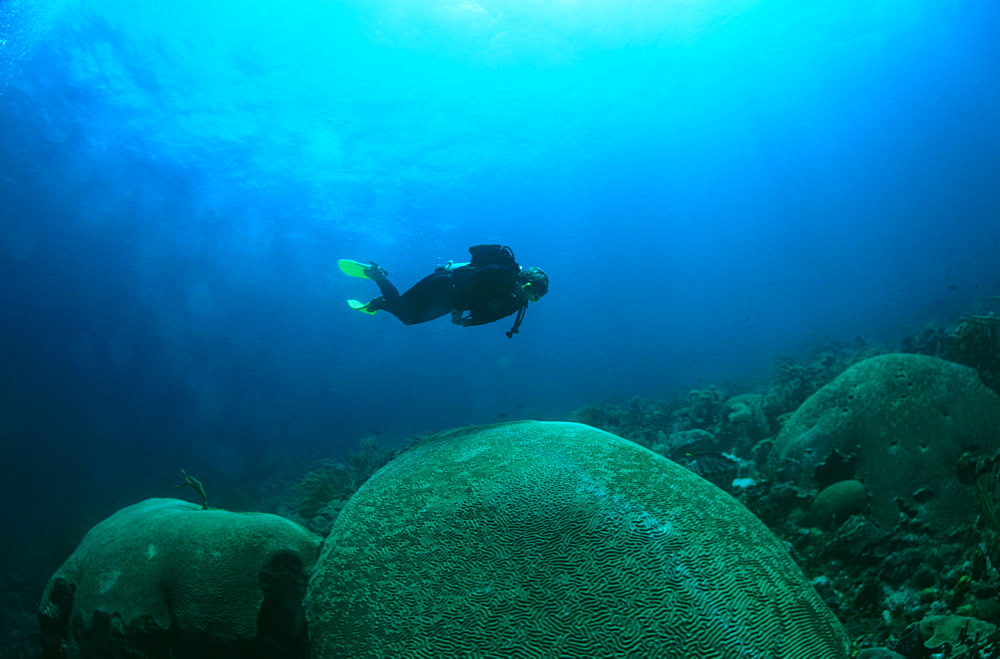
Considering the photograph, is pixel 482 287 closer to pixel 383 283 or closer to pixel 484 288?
pixel 484 288

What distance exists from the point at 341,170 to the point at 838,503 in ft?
111

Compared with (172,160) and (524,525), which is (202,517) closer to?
(524,525)

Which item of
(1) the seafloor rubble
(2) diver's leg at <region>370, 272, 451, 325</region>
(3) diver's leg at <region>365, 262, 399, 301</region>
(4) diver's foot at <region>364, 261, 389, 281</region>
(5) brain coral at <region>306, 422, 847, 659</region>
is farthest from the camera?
(4) diver's foot at <region>364, 261, 389, 281</region>

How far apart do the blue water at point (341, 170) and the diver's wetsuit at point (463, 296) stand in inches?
609

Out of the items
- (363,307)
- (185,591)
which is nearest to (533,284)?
(363,307)

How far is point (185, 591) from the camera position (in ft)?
9.36

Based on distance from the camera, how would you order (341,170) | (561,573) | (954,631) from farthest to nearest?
1. (341,170)
2. (954,631)
3. (561,573)

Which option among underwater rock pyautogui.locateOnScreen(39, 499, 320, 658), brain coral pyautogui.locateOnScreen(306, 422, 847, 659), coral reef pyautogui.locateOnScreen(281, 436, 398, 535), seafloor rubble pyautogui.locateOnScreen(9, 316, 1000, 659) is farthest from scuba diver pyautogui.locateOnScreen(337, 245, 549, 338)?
underwater rock pyautogui.locateOnScreen(39, 499, 320, 658)

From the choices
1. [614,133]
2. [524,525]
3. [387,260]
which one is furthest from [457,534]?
[387,260]

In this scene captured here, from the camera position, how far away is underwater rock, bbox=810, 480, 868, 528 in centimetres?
370

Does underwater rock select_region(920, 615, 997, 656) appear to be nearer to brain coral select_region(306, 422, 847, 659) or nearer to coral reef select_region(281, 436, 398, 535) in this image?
brain coral select_region(306, 422, 847, 659)

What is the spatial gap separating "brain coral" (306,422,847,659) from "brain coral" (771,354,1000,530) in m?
2.29

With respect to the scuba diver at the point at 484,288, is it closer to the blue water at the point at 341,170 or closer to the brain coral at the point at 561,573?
the brain coral at the point at 561,573

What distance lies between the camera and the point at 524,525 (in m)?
2.34
